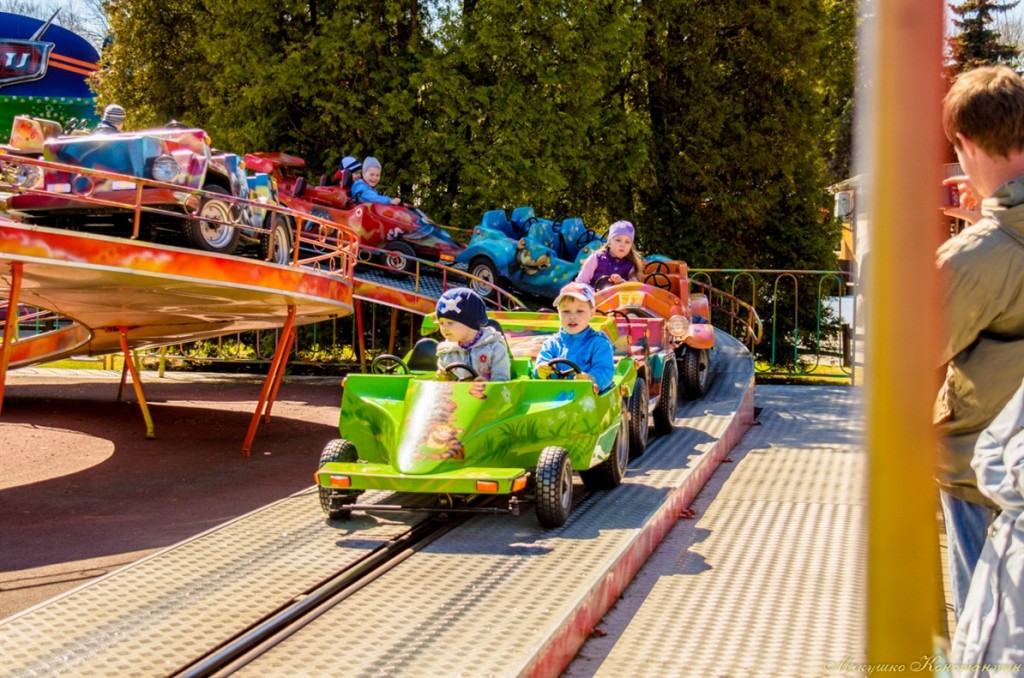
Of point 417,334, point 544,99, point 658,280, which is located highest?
point 544,99

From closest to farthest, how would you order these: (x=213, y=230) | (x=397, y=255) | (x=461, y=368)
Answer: (x=461, y=368) → (x=213, y=230) → (x=397, y=255)

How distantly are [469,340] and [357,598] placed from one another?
242cm

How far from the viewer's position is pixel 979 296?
2.68 meters

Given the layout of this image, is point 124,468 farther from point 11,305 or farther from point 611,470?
point 611,470

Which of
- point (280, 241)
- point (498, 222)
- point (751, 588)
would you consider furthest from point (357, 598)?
point (498, 222)

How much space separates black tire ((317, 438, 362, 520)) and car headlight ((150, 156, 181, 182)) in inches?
151

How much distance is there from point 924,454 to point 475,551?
179 inches

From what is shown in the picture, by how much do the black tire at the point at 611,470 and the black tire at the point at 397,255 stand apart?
7.33m

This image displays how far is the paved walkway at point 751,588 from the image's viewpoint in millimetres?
4293

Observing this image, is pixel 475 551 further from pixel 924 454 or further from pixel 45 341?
pixel 45 341

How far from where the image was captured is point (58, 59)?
25375 millimetres

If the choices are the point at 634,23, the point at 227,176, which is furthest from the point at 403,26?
the point at 227,176

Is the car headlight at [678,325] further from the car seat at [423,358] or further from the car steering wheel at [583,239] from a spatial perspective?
the car steering wheel at [583,239]

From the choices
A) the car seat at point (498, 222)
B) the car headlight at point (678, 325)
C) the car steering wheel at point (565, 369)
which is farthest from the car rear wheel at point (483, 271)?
A: the car steering wheel at point (565, 369)
